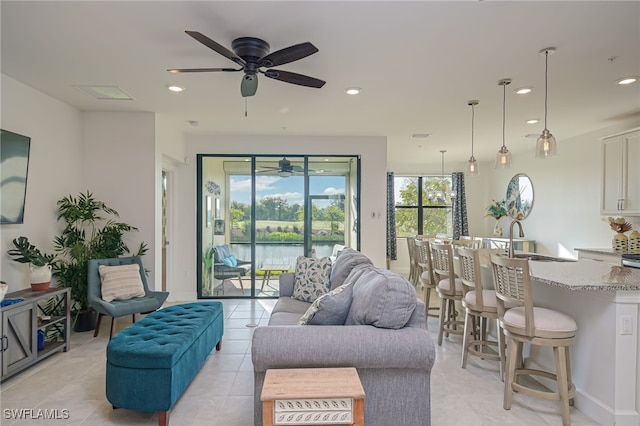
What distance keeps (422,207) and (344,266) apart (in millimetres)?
5848

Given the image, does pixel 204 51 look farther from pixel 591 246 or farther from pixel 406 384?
pixel 591 246

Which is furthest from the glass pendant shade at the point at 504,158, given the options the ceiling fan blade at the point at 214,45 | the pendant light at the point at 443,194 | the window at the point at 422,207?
the window at the point at 422,207

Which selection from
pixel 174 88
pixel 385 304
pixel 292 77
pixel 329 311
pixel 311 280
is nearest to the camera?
pixel 385 304

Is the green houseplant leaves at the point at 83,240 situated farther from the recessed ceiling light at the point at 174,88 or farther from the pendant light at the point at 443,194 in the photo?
the pendant light at the point at 443,194

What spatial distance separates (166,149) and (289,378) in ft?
13.4

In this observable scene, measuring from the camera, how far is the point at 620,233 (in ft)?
15.8

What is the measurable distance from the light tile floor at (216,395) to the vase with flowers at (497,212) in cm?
472

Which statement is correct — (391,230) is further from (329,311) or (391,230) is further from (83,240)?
(329,311)

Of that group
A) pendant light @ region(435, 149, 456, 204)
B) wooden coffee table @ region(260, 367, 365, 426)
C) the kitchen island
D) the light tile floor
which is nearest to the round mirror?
pendant light @ region(435, 149, 456, 204)

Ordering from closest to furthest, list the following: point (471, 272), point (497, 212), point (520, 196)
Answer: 1. point (471, 272)
2. point (520, 196)
3. point (497, 212)

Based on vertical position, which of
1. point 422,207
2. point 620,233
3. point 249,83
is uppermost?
point 249,83

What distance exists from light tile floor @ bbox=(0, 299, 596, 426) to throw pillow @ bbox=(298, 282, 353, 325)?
0.63 m

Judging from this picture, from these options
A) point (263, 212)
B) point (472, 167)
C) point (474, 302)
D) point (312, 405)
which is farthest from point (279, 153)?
point (312, 405)

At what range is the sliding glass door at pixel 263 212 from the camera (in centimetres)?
589
